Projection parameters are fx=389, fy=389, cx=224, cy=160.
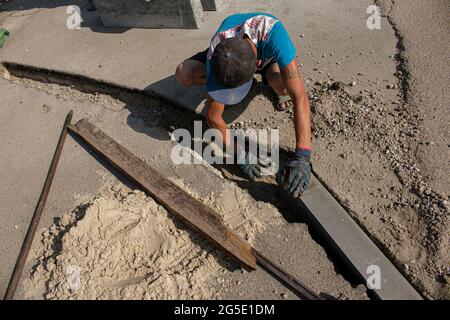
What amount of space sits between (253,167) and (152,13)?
2.41 metres

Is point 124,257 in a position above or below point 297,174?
below

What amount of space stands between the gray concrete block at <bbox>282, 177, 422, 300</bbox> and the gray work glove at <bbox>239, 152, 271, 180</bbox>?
1.05ft

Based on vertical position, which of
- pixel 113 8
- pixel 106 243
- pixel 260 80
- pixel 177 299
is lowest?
pixel 177 299

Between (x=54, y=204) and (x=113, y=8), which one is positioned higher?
(x=113, y=8)

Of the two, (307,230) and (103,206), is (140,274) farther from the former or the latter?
(307,230)

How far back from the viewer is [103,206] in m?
3.04

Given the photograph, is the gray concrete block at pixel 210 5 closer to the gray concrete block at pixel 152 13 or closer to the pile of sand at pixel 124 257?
the gray concrete block at pixel 152 13

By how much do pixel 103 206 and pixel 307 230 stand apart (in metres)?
1.58

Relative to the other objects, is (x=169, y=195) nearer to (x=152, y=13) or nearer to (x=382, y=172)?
(x=382, y=172)

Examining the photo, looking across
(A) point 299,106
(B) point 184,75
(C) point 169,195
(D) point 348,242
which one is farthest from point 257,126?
(D) point 348,242

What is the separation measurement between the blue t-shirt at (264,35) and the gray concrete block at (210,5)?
1.66 metres

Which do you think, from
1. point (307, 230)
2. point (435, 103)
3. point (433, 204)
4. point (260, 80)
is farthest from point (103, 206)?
point (435, 103)

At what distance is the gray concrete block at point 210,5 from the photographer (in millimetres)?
4602

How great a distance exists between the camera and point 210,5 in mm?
4641
